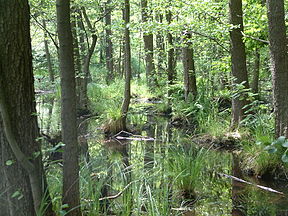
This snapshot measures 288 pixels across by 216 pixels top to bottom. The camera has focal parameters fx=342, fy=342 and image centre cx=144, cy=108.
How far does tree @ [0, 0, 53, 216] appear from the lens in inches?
102

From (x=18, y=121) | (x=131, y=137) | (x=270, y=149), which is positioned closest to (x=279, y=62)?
(x=270, y=149)

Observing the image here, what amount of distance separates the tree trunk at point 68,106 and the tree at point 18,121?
0.28m

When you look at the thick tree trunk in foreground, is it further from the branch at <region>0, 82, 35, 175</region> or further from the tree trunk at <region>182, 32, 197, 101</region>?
the tree trunk at <region>182, 32, 197, 101</region>

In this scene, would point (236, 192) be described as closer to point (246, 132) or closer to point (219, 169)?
point (219, 169)

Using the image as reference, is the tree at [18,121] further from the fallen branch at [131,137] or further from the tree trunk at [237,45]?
the fallen branch at [131,137]

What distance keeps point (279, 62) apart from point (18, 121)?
3980 millimetres

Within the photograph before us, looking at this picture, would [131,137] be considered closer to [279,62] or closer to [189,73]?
[189,73]

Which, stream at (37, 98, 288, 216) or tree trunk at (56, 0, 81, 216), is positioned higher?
tree trunk at (56, 0, 81, 216)

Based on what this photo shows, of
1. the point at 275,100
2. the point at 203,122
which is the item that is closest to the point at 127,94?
the point at 203,122

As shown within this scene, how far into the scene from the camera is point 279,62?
5137mm

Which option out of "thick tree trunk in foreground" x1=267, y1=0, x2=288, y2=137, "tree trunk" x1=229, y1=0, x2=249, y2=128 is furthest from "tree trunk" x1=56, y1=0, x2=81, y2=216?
"tree trunk" x1=229, y1=0, x2=249, y2=128

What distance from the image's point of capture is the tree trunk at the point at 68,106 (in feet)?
9.73

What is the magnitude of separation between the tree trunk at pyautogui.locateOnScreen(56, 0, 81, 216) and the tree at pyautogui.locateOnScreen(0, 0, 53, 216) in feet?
0.93

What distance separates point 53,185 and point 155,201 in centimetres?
110
